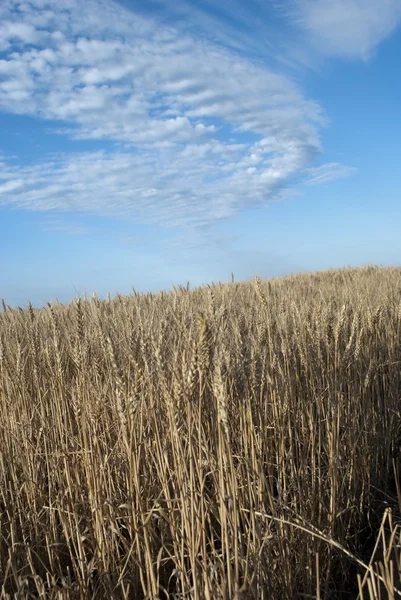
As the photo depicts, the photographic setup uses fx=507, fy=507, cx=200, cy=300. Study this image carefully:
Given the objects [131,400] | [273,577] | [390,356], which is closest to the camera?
[131,400]

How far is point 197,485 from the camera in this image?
1.99 m

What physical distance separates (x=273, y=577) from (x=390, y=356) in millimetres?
2018

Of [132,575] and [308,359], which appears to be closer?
[132,575]

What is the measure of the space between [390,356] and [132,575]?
2.25 metres

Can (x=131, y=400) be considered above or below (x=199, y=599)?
above

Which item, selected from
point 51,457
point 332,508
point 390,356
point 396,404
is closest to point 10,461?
point 51,457

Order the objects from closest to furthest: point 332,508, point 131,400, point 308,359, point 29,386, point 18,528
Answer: point 131,400 < point 332,508 < point 18,528 < point 308,359 < point 29,386

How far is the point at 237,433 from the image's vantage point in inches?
85.1

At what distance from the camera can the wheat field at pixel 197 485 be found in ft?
4.39

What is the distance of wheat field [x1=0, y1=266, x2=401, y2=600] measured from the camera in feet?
4.39

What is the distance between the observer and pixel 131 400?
1.41m

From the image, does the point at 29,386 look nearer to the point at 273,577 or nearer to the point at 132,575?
the point at 132,575

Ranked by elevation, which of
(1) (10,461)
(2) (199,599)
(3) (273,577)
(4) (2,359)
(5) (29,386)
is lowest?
(3) (273,577)

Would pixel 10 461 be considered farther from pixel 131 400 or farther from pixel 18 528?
pixel 131 400
